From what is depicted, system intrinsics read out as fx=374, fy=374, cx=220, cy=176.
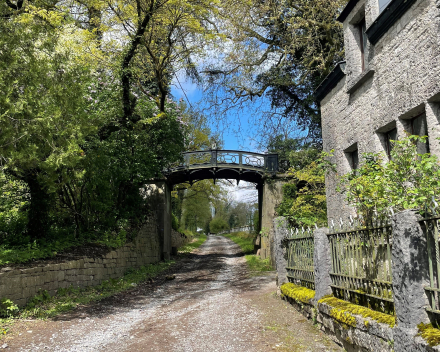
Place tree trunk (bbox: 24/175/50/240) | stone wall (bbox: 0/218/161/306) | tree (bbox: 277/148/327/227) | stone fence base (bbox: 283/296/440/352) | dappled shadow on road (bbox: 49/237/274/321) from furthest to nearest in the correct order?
tree (bbox: 277/148/327/227), tree trunk (bbox: 24/175/50/240), dappled shadow on road (bbox: 49/237/274/321), stone wall (bbox: 0/218/161/306), stone fence base (bbox: 283/296/440/352)

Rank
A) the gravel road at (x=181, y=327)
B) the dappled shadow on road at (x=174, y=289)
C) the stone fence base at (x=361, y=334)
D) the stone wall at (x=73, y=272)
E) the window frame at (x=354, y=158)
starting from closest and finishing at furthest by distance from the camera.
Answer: the stone fence base at (x=361, y=334)
the gravel road at (x=181, y=327)
the stone wall at (x=73, y=272)
the dappled shadow on road at (x=174, y=289)
the window frame at (x=354, y=158)

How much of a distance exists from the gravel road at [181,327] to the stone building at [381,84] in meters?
3.34

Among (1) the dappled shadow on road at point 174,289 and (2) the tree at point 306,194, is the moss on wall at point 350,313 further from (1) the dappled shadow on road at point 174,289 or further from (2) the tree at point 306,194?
(1) the dappled shadow on road at point 174,289

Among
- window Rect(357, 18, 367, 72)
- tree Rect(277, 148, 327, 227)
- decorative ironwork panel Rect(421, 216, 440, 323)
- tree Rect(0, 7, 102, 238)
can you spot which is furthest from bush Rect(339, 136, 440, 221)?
tree Rect(0, 7, 102, 238)

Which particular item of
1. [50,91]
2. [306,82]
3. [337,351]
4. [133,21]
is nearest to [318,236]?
[337,351]

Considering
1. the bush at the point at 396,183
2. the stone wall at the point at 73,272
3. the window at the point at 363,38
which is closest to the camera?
the bush at the point at 396,183

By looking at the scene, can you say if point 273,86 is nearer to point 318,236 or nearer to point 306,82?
point 306,82

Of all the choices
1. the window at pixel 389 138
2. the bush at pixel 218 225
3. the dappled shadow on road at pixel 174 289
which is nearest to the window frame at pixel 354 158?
the window at pixel 389 138

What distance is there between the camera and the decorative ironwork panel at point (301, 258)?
23.7ft

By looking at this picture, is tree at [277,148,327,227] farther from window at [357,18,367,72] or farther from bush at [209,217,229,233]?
bush at [209,217,229,233]

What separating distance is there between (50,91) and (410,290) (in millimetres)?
8850

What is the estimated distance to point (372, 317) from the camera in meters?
4.47

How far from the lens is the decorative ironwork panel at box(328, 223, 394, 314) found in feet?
14.5

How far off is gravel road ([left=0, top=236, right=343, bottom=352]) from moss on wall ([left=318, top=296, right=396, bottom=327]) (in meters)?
0.52
